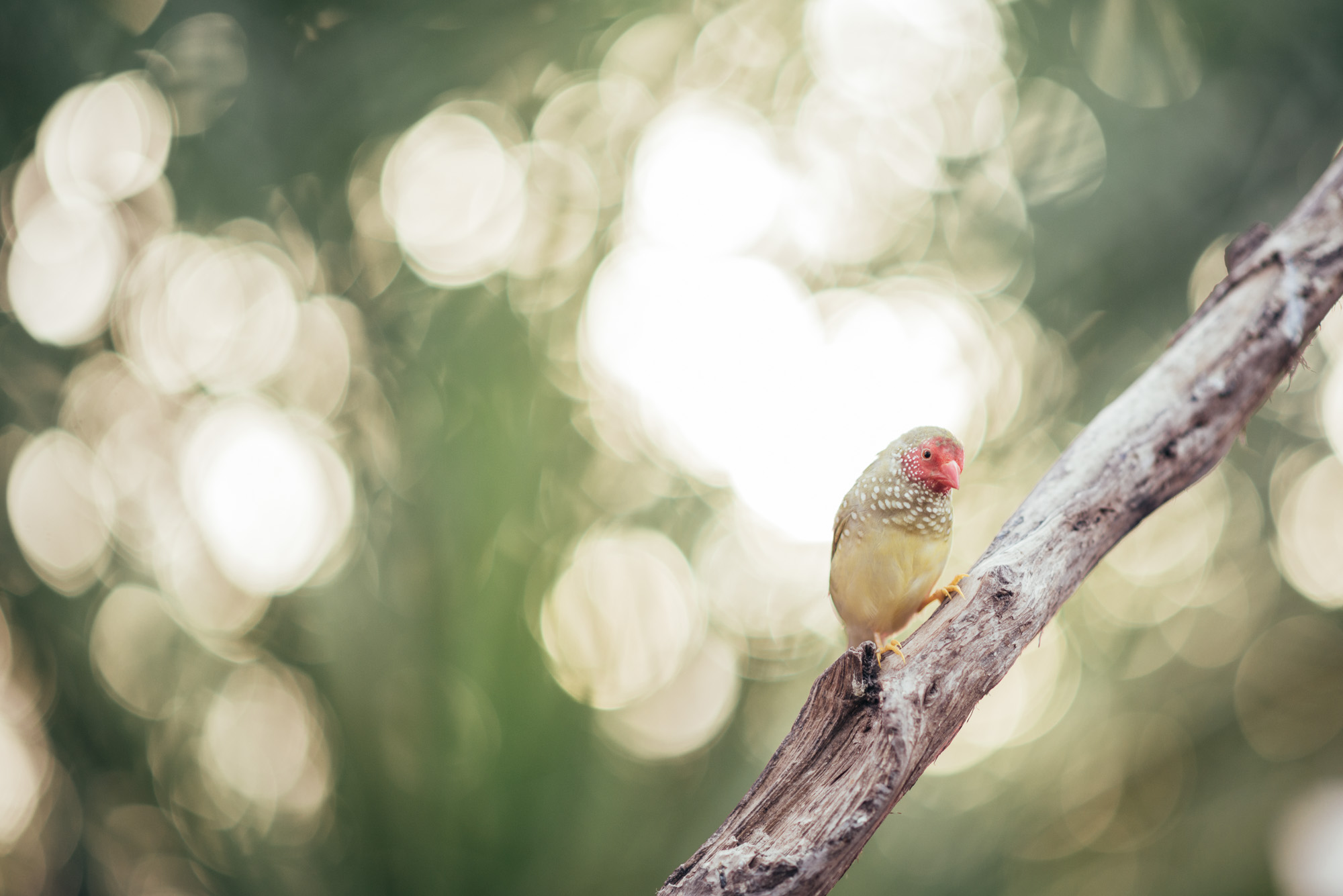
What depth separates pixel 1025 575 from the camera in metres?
0.96

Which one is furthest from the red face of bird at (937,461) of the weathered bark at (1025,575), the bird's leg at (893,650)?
the bird's leg at (893,650)

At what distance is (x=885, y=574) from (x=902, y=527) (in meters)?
0.08

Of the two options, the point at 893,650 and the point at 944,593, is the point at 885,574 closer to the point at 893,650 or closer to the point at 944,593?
the point at 944,593

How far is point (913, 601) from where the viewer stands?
3.97 feet

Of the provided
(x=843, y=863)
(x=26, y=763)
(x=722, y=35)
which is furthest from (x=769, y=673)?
(x=26, y=763)

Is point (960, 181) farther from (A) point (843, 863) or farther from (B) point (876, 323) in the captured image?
(A) point (843, 863)

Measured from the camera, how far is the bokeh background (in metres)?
2.41

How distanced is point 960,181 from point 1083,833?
96.9 inches

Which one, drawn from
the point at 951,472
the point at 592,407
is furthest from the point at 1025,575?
the point at 592,407

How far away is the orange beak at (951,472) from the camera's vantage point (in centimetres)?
109

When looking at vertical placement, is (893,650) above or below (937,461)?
below

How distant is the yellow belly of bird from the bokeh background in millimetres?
1149

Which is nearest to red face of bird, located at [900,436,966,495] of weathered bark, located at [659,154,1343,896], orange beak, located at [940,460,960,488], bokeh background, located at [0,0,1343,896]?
orange beak, located at [940,460,960,488]

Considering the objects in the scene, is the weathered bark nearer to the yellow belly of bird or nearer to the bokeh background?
the yellow belly of bird
